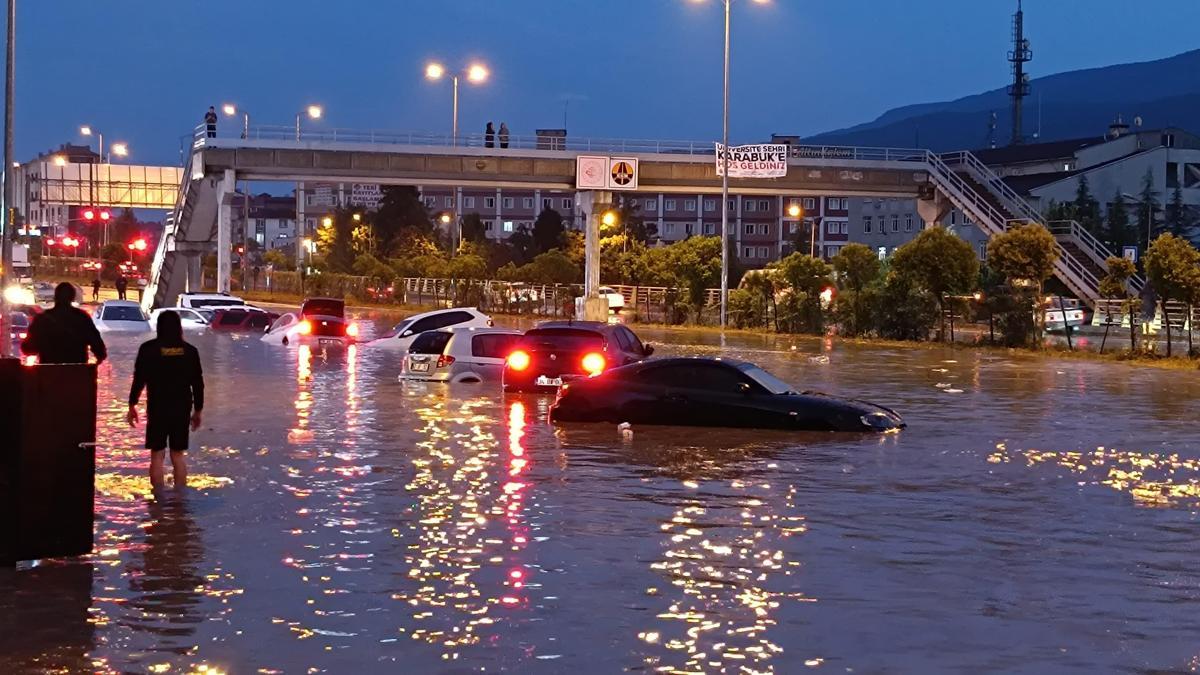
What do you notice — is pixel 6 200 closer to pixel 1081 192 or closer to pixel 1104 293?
pixel 1104 293

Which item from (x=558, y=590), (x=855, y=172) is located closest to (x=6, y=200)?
(x=558, y=590)

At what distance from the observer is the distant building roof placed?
351 feet

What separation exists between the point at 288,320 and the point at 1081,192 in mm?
62106

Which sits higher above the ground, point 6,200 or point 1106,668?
point 6,200

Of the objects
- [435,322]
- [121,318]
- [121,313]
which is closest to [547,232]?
[121,313]

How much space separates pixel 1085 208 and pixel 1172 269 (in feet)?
175

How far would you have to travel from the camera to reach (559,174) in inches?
2569

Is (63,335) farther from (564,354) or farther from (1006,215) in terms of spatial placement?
(1006,215)

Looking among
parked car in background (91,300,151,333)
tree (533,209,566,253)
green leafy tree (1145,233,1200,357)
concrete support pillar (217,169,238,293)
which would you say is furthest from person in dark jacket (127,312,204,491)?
tree (533,209,566,253)

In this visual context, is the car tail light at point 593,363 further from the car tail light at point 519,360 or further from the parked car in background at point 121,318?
the parked car in background at point 121,318

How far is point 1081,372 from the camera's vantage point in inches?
1468

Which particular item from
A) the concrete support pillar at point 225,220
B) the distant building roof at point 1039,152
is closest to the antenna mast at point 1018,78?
the distant building roof at point 1039,152

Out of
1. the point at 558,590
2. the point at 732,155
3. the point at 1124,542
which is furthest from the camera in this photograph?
the point at 732,155

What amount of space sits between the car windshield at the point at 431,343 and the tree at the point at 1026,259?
20.4 m
